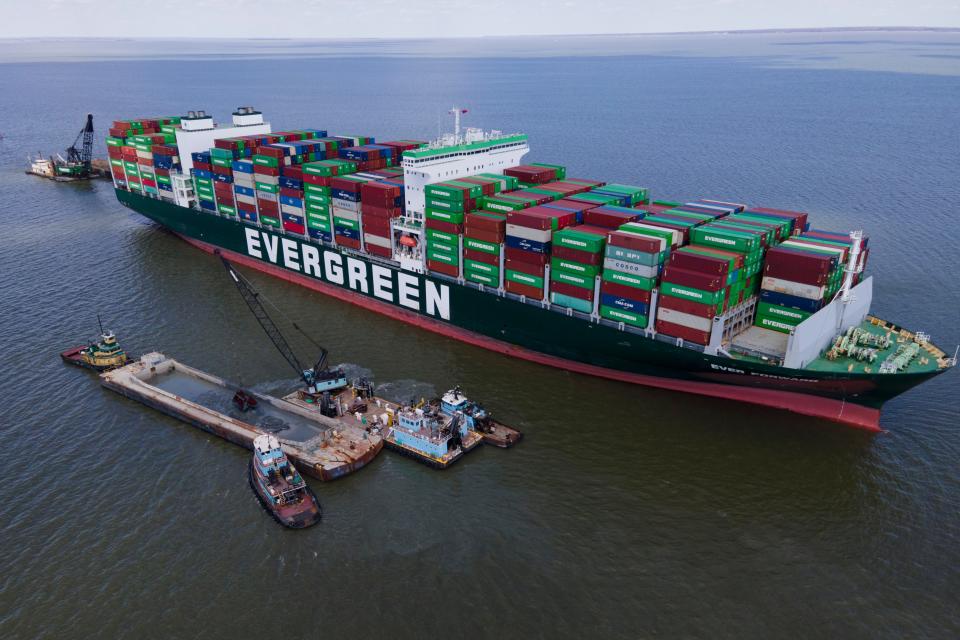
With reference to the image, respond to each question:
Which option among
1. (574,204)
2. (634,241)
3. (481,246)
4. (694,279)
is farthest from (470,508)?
(574,204)

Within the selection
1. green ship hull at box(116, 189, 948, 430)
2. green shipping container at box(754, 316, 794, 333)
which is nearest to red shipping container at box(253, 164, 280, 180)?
green ship hull at box(116, 189, 948, 430)

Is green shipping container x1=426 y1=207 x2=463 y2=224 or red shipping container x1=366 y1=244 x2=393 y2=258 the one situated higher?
green shipping container x1=426 y1=207 x2=463 y2=224

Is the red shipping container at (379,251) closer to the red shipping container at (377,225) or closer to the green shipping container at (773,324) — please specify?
the red shipping container at (377,225)

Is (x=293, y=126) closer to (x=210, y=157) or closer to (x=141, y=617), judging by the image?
(x=210, y=157)

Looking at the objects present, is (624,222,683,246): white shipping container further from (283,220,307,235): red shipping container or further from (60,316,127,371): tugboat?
(60,316,127,371): tugboat

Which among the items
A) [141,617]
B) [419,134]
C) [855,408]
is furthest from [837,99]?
[141,617]

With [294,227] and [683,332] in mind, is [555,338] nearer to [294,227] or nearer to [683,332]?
[683,332]
